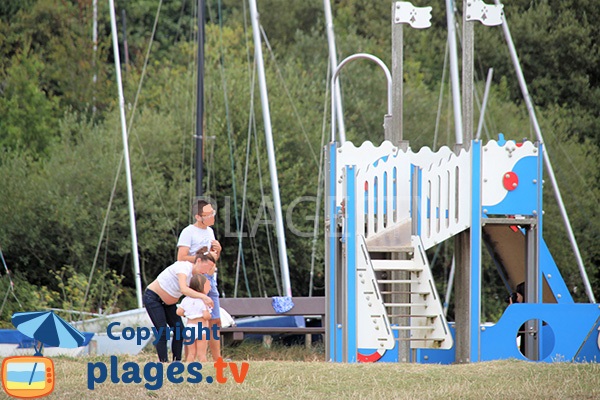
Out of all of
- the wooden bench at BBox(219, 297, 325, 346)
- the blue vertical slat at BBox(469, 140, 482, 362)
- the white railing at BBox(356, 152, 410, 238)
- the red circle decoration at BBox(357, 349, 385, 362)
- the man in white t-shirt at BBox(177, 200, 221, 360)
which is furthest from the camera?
the wooden bench at BBox(219, 297, 325, 346)

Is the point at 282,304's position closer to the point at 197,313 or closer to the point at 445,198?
the point at 445,198

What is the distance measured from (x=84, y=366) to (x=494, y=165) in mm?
4899

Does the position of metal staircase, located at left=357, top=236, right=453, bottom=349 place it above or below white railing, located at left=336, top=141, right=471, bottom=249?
below

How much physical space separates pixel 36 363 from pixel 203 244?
2996 mm

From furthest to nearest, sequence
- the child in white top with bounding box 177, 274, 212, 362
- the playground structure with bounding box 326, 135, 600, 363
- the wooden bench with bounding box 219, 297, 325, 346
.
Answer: the wooden bench with bounding box 219, 297, 325, 346
the playground structure with bounding box 326, 135, 600, 363
the child in white top with bounding box 177, 274, 212, 362

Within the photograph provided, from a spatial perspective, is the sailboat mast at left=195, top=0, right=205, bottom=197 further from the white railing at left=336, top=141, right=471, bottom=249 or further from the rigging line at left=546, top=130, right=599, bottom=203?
the rigging line at left=546, top=130, right=599, bottom=203

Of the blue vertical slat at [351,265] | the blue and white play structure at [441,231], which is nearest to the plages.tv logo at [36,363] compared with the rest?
the blue vertical slat at [351,265]

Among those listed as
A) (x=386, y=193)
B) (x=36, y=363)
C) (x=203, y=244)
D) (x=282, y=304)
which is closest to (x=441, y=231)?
(x=386, y=193)

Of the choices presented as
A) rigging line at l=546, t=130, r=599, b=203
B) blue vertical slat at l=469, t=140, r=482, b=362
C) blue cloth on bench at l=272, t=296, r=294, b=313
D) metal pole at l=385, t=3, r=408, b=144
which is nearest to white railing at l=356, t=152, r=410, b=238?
metal pole at l=385, t=3, r=408, b=144

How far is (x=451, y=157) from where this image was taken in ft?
39.1

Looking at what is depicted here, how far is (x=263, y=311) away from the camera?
15.8 m

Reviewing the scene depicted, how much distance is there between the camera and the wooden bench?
15.3m

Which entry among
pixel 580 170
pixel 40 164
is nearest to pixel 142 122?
pixel 40 164

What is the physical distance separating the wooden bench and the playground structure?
3290mm
